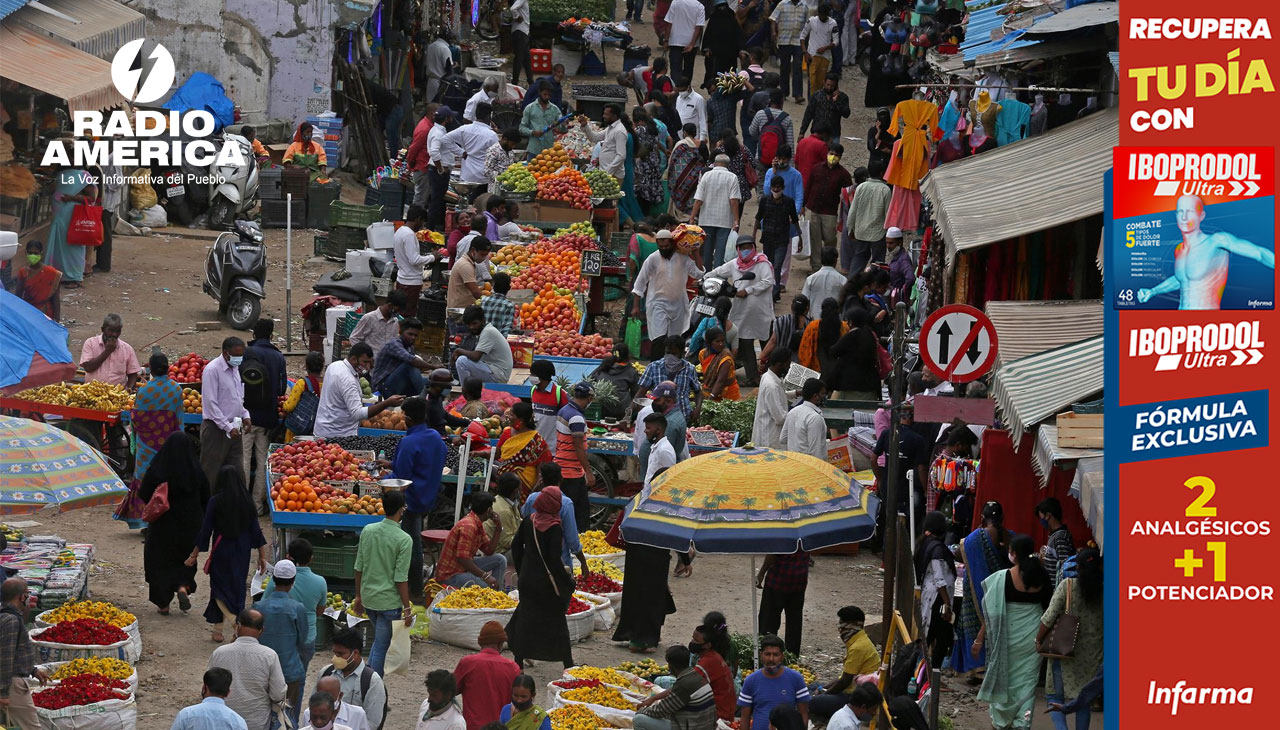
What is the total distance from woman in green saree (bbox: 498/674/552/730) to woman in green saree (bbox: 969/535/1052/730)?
306cm

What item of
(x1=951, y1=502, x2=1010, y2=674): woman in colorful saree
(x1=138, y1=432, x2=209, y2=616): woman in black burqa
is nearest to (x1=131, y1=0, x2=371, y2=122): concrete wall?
(x1=138, y1=432, x2=209, y2=616): woman in black burqa

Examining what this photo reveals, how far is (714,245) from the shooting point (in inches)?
795

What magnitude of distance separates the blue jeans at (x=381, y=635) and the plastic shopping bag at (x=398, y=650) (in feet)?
0.35

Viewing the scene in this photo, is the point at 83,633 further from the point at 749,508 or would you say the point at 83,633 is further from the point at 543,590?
the point at 749,508

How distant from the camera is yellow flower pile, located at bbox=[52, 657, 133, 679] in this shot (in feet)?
34.5

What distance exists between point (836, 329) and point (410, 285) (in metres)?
4.30

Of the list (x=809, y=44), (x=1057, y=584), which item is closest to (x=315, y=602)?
(x=1057, y=584)

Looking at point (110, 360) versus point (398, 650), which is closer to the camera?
point (398, 650)

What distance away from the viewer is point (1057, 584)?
418 inches

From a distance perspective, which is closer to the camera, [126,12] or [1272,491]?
→ [1272,491]

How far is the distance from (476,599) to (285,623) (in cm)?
204

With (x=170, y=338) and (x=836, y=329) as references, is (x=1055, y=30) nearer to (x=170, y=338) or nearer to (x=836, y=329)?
→ (x=836, y=329)

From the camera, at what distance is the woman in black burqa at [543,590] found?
452 inches

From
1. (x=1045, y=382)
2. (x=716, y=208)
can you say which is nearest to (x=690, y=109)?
(x=716, y=208)
